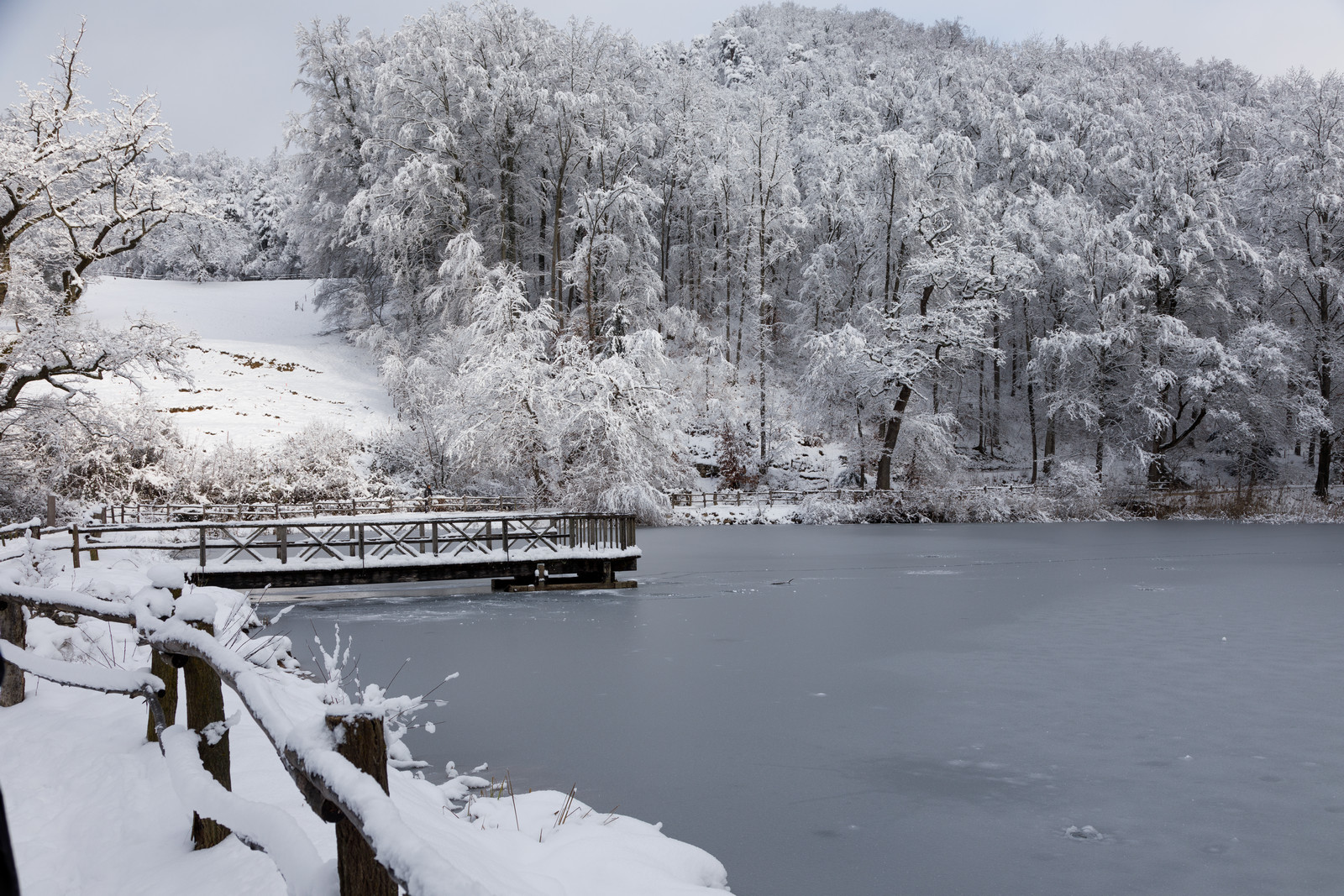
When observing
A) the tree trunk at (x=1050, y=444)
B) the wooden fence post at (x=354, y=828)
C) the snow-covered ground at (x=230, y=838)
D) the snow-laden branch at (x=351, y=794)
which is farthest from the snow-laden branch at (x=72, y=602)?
the tree trunk at (x=1050, y=444)

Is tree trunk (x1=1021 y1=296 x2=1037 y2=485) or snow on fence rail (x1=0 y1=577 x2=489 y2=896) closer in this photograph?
snow on fence rail (x1=0 y1=577 x2=489 y2=896)

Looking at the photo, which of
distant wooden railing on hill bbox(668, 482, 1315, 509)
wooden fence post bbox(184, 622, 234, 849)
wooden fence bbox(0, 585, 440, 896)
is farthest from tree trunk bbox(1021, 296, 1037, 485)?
wooden fence post bbox(184, 622, 234, 849)

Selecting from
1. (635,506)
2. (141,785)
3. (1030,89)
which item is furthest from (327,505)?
(1030,89)

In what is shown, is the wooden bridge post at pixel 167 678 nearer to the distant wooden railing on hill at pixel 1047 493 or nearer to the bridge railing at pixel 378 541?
the bridge railing at pixel 378 541

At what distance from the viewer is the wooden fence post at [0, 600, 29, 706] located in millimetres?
5449

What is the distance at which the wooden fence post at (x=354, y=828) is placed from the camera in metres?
2.25

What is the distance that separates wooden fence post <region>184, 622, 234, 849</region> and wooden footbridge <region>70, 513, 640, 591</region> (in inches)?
562

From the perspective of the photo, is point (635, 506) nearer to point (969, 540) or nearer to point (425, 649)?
point (969, 540)

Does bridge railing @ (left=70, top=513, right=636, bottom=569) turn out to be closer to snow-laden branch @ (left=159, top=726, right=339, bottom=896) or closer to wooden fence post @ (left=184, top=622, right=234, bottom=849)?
wooden fence post @ (left=184, top=622, right=234, bottom=849)

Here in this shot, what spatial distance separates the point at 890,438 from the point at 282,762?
108 ft

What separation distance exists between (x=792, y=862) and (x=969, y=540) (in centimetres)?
2234

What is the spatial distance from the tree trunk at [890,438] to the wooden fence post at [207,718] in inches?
Result: 1230

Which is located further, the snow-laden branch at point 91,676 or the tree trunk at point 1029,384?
the tree trunk at point 1029,384

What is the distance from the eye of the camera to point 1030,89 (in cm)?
5038
